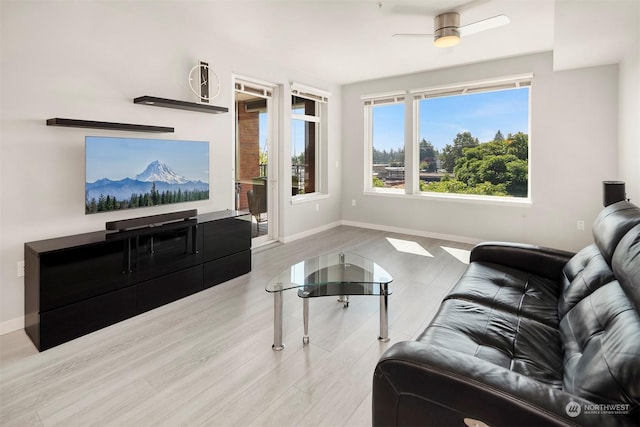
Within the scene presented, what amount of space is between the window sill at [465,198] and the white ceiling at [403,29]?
5.71ft

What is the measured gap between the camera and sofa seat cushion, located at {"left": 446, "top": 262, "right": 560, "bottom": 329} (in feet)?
6.45

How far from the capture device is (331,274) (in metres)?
2.65

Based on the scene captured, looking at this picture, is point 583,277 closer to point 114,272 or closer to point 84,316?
point 114,272

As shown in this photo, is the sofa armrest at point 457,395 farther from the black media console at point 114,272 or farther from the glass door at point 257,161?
the glass door at point 257,161

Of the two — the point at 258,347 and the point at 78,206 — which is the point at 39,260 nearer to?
the point at 78,206

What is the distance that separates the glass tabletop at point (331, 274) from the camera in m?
2.45

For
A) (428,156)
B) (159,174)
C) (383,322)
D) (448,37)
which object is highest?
(448,37)

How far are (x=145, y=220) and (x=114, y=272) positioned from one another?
0.55 metres

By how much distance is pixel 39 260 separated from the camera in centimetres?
237

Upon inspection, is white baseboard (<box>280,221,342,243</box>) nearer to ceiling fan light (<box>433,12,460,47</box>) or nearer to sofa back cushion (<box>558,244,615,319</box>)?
ceiling fan light (<box>433,12,460,47</box>)

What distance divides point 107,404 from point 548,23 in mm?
4804

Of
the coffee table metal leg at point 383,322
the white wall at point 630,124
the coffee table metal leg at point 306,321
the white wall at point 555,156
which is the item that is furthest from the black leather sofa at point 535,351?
the white wall at point 555,156

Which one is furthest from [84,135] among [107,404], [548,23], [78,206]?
[548,23]

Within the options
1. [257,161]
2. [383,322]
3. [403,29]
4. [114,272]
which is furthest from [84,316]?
[403,29]
